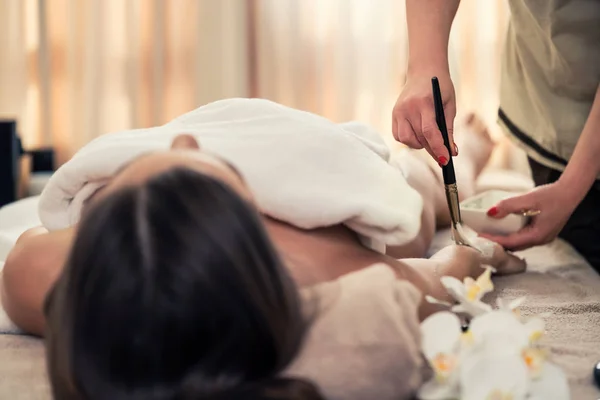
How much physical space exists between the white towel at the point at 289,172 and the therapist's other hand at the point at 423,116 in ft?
0.34

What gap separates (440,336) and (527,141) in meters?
1.10

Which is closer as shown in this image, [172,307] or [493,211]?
[172,307]

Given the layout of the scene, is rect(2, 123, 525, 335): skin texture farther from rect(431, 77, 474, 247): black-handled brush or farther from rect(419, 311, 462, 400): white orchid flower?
rect(419, 311, 462, 400): white orchid flower

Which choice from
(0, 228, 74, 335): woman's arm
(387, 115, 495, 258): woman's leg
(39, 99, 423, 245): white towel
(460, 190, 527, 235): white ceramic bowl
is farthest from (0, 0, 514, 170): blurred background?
(0, 228, 74, 335): woman's arm

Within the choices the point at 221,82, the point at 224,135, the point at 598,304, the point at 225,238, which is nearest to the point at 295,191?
the point at 224,135

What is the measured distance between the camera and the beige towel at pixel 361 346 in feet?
2.19

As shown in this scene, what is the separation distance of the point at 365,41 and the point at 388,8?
0.16 m

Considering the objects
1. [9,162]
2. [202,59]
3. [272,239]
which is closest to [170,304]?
[272,239]

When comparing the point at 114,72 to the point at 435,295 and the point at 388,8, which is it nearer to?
the point at 388,8

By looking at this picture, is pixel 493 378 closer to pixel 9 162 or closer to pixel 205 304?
pixel 205 304

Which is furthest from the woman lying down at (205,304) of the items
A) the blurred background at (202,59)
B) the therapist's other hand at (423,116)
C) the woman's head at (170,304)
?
the blurred background at (202,59)

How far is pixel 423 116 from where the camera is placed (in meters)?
1.18

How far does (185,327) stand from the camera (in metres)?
0.60

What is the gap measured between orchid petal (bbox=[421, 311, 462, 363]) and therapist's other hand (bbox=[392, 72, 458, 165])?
1.66ft
